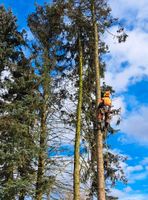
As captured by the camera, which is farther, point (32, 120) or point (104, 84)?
point (104, 84)

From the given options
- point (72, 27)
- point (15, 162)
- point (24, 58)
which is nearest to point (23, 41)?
point (24, 58)

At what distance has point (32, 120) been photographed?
21906 mm

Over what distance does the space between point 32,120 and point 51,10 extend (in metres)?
5.79

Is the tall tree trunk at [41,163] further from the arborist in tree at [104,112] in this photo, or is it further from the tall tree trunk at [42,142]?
the arborist in tree at [104,112]

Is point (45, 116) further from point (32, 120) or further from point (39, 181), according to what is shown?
point (39, 181)

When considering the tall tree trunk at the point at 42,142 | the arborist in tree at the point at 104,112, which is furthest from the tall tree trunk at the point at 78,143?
the arborist in tree at the point at 104,112

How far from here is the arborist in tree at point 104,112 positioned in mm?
16173

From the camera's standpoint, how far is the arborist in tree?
1617 centimetres

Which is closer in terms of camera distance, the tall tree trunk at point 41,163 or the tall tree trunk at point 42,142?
the tall tree trunk at point 41,163

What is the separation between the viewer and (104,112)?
16266 millimetres

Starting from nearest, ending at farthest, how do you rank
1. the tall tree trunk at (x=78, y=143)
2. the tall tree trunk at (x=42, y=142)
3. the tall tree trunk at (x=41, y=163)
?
the tall tree trunk at (x=78, y=143) → the tall tree trunk at (x=41, y=163) → the tall tree trunk at (x=42, y=142)

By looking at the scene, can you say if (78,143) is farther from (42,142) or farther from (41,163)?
(41,163)

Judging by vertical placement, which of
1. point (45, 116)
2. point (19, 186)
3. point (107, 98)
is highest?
point (45, 116)

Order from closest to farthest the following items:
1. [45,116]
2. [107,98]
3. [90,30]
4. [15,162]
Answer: [107,98], [15,162], [90,30], [45,116]
